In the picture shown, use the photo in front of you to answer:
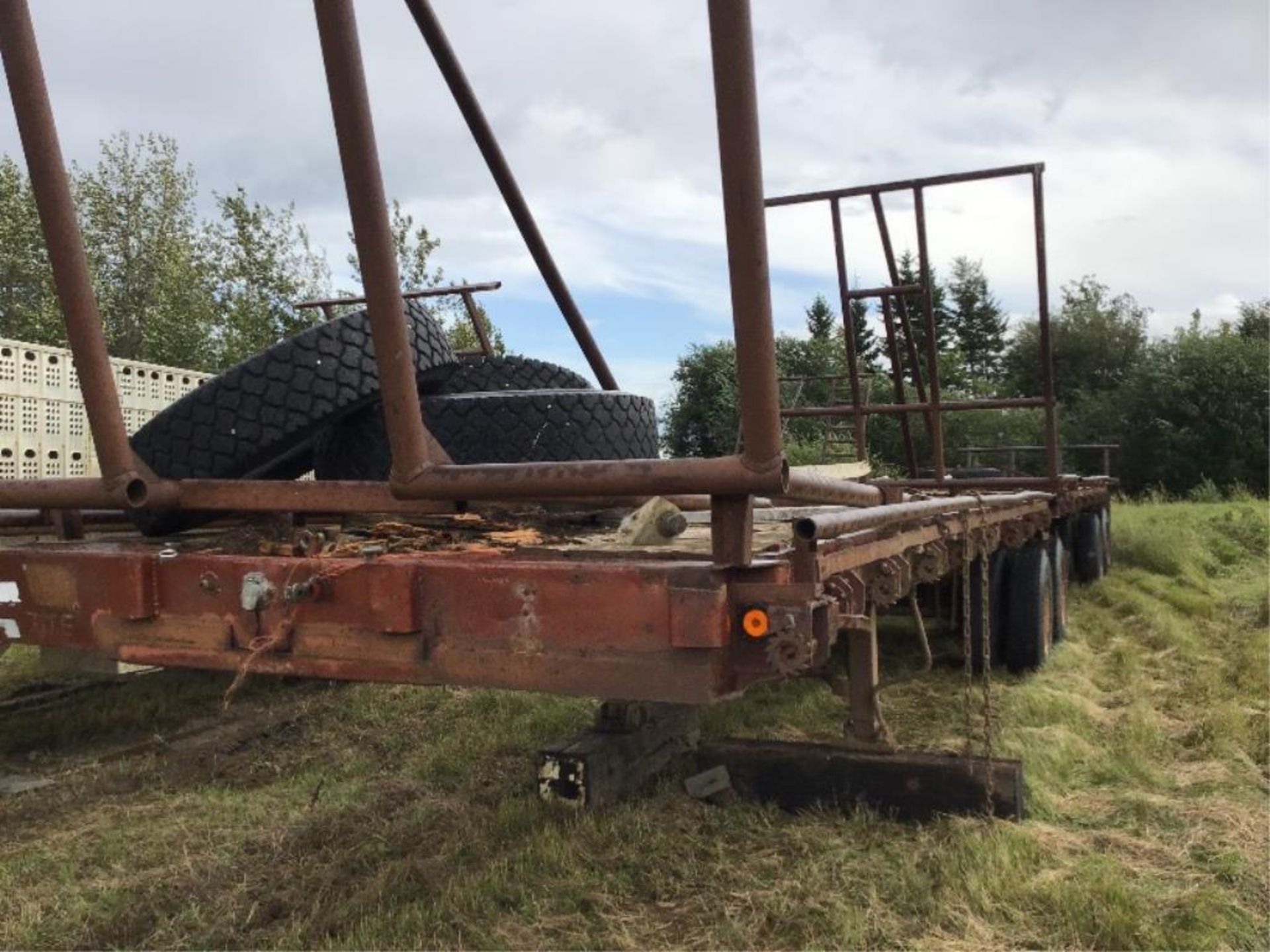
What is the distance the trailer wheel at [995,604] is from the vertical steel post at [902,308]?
2.70 ft

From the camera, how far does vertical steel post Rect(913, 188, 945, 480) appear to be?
6234 millimetres

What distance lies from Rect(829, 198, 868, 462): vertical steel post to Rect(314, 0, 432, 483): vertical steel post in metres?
4.69

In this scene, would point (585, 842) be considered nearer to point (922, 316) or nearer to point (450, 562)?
point (450, 562)

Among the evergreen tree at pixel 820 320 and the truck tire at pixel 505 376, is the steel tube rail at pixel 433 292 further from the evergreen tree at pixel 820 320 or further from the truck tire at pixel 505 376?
the evergreen tree at pixel 820 320

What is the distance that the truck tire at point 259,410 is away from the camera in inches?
112

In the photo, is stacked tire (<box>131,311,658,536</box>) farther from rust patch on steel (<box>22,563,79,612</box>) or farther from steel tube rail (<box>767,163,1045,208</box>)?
steel tube rail (<box>767,163,1045,208</box>)

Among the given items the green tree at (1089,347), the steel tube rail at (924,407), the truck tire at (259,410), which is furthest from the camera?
the green tree at (1089,347)

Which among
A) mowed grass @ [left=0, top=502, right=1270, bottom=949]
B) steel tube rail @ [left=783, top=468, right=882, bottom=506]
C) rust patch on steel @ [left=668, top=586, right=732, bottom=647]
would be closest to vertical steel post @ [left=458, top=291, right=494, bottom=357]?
mowed grass @ [left=0, top=502, right=1270, bottom=949]

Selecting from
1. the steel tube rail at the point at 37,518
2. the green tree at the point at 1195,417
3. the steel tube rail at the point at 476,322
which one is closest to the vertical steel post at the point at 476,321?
the steel tube rail at the point at 476,322

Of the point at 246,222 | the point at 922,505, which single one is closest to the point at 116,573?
the point at 922,505

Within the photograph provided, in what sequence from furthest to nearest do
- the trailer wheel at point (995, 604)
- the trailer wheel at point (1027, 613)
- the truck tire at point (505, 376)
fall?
the trailer wheel at point (995, 604) → the trailer wheel at point (1027, 613) → the truck tire at point (505, 376)

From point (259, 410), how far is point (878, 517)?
1667mm

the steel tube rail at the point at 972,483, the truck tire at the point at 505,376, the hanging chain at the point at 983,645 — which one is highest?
the truck tire at the point at 505,376

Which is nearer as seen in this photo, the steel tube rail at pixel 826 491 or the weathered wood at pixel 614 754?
the steel tube rail at pixel 826 491
